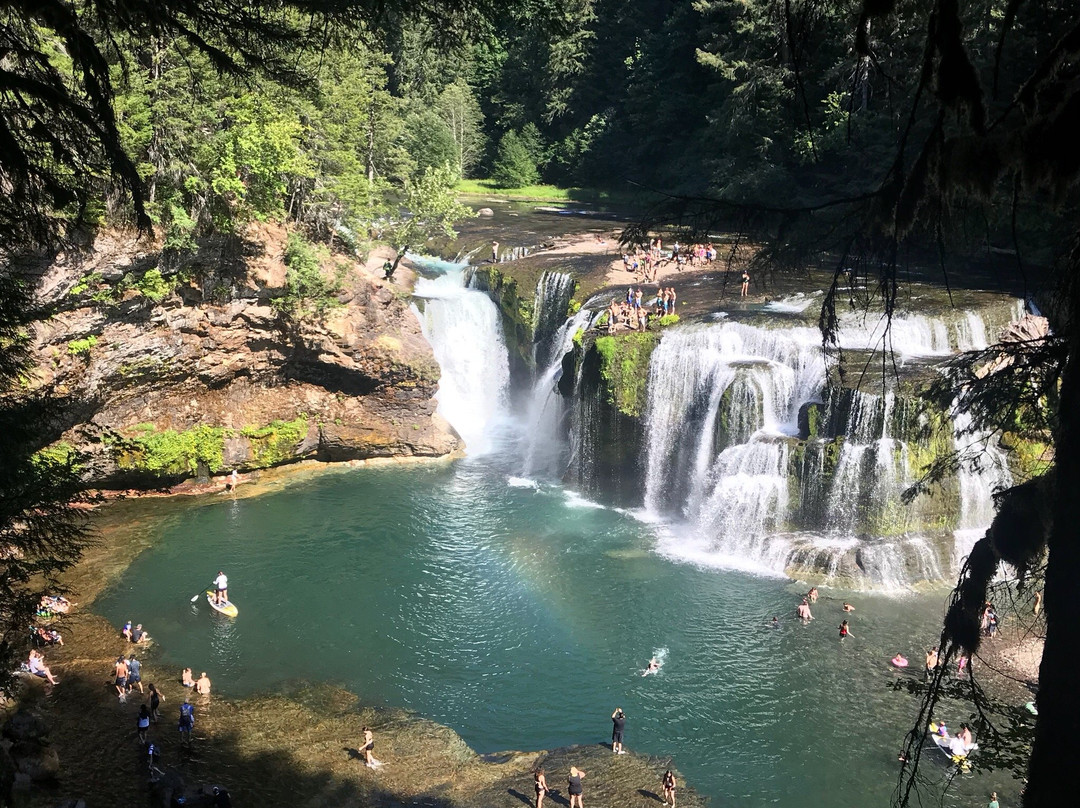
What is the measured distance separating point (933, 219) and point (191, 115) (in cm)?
2364

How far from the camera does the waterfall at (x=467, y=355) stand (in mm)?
34062

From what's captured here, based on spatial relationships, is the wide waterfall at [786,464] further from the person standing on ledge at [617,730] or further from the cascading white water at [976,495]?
the person standing on ledge at [617,730]

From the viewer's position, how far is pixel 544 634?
19.5 meters

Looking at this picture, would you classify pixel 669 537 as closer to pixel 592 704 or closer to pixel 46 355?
pixel 592 704

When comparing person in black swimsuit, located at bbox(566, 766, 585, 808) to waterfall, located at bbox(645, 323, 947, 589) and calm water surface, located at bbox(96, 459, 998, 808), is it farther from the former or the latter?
waterfall, located at bbox(645, 323, 947, 589)

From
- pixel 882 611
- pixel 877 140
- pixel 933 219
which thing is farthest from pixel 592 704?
pixel 877 140

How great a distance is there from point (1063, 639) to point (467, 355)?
30.8 m

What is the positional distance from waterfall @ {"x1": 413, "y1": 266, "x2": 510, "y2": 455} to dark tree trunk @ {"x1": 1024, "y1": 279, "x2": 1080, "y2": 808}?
29.3 meters

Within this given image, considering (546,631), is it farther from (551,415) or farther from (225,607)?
(551,415)

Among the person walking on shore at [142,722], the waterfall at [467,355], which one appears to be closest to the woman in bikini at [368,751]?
the person walking on shore at [142,722]

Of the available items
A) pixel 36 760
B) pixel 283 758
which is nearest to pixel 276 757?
pixel 283 758

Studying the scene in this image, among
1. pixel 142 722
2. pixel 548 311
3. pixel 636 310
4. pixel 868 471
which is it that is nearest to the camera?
pixel 142 722

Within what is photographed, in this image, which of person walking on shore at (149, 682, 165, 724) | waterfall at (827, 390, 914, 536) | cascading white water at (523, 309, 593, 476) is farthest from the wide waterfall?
person walking on shore at (149, 682, 165, 724)

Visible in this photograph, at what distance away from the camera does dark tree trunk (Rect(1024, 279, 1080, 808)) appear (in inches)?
169
